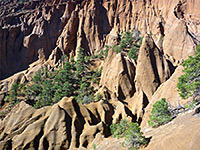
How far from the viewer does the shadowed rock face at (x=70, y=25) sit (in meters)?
63.2

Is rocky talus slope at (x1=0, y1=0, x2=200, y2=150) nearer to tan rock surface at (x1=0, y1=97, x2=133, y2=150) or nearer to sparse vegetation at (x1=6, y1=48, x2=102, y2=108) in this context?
tan rock surface at (x1=0, y1=97, x2=133, y2=150)

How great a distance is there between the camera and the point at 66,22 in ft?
237

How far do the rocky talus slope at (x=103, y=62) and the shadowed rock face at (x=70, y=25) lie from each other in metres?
0.34

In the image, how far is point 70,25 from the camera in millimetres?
69188

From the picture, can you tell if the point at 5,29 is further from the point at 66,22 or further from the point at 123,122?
the point at 123,122

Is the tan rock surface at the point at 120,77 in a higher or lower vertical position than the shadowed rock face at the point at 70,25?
lower

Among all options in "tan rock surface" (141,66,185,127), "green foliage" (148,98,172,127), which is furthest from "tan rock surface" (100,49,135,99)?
"green foliage" (148,98,172,127)

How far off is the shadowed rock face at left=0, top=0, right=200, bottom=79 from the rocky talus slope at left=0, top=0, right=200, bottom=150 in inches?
13.4

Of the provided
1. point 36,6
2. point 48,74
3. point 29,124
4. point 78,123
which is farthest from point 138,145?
point 36,6

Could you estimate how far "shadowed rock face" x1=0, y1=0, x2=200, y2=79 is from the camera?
207 feet

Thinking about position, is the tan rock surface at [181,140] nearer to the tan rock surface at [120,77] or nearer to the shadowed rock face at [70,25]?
the tan rock surface at [120,77]

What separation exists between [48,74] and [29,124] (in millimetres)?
36457

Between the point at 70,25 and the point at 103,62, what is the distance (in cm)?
2905

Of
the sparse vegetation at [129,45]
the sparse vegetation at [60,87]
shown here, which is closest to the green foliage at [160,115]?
the sparse vegetation at [60,87]
